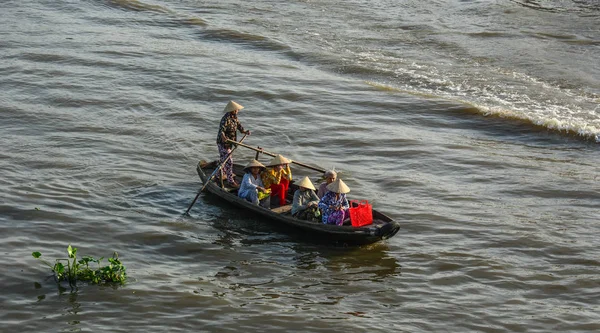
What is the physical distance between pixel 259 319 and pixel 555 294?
12.4ft

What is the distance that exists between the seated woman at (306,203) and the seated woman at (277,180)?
72 cm

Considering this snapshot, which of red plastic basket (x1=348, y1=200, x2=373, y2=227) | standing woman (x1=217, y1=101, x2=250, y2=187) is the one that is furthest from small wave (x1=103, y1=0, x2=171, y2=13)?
red plastic basket (x1=348, y1=200, x2=373, y2=227)

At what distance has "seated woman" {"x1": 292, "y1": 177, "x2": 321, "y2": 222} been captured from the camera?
11844 millimetres

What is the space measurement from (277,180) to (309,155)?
3142 millimetres

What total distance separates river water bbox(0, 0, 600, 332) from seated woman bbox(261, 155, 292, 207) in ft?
1.69

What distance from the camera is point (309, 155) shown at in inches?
629

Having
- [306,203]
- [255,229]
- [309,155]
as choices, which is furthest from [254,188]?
[309,155]

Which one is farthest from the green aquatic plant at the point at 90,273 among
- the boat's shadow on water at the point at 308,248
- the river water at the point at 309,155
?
the boat's shadow on water at the point at 308,248

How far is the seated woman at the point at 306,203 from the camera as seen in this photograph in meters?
11.8

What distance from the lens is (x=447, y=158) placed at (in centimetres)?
1574

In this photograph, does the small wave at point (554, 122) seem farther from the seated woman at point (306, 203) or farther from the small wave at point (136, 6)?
the small wave at point (136, 6)

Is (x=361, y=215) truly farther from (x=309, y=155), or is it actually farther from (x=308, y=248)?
(x=309, y=155)

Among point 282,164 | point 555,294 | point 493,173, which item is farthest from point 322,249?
point 493,173

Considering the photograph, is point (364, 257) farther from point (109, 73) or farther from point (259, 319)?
point (109, 73)
